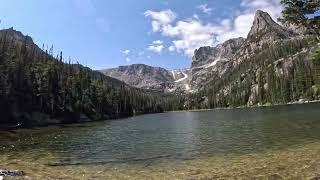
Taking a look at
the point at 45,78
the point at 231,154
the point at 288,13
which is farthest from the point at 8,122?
the point at 288,13

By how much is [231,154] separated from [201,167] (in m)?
8.66

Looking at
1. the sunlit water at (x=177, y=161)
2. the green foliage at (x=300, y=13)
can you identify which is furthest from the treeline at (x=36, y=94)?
the green foliage at (x=300, y=13)

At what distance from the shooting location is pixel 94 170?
35.3 metres

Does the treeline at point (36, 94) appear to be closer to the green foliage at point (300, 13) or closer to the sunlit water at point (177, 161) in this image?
the sunlit water at point (177, 161)

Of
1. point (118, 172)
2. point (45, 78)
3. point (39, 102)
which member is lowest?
point (118, 172)

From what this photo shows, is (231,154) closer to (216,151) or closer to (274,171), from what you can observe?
(216,151)

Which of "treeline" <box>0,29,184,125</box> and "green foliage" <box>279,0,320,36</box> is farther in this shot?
"treeline" <box>0,29,184,125</box>

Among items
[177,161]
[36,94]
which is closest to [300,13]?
[177,161]

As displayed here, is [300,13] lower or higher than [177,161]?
higher

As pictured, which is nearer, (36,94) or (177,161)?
(177,161)

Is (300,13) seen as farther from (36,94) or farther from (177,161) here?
(36,94)

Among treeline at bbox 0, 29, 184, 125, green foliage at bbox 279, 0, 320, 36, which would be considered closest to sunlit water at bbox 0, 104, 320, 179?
green foliage at bbox 279, 0, 320, 36

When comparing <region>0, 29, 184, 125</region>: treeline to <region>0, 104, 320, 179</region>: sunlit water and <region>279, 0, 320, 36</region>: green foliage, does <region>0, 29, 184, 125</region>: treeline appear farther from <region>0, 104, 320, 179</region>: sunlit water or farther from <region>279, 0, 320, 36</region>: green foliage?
<region>279, 0, 320, 36</region>: green foliage

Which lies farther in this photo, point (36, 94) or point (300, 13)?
point (36, 94)
